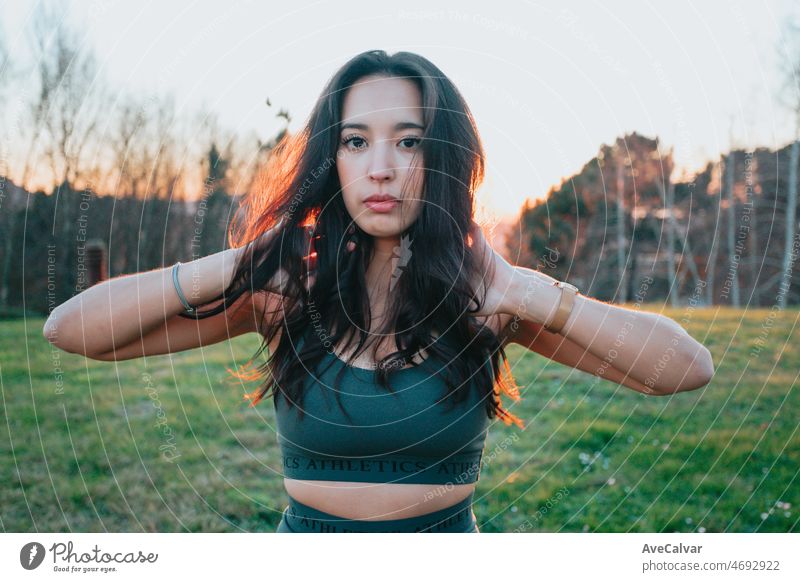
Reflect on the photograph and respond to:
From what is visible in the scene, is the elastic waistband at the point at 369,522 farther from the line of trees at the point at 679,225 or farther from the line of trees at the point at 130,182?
the line of trees at the point at 679,225

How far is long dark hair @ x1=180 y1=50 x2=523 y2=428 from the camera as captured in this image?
1495mm

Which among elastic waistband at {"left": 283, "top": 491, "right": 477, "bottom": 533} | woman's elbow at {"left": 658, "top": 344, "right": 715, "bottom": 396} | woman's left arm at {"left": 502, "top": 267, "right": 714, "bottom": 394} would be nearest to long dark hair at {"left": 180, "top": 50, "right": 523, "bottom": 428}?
woman's left arm at {"left": 502, "top": 267, "right": 714, "bottom": 394}

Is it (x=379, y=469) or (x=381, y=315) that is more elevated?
(x=381, y=315)

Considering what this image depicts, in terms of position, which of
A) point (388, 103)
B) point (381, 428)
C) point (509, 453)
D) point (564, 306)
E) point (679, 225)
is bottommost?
point (509, 453)

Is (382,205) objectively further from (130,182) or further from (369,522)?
(130,182)

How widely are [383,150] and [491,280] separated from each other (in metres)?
0.36

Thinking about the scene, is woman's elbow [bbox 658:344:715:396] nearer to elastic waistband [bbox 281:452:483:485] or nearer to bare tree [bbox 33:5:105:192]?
elastic waistband [bbox 281:452:483:485]

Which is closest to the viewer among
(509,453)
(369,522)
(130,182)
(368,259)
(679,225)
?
(369,522)

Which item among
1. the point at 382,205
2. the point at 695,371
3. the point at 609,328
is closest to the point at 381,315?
the point at 382,205

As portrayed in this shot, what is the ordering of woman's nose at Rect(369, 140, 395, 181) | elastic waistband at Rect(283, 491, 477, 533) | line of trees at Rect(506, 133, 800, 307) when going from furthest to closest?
line of trees at Rect(506, 133, 800, 307)
elastic waistband at Rect(283, 491, 477, 533)
woman's nose at Rect(369, 140, 395, 181)

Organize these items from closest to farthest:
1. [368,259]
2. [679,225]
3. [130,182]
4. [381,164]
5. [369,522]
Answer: [381,164] → [369,522] → [368,259] → [130,182] → [679,225]

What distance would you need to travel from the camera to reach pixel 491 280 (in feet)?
4.84
